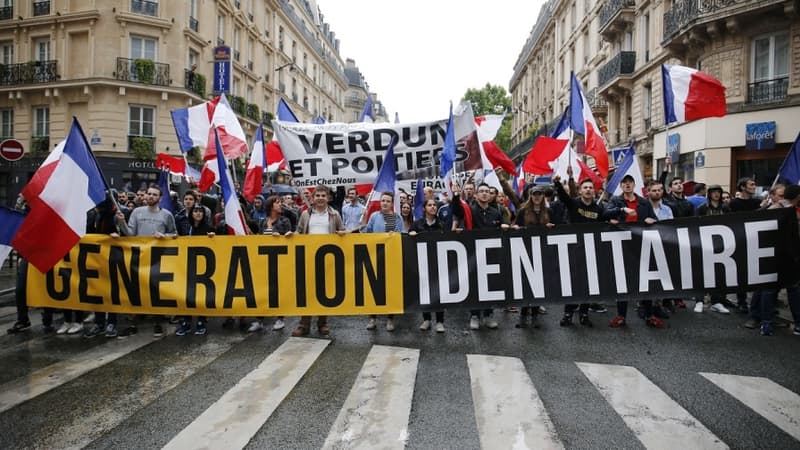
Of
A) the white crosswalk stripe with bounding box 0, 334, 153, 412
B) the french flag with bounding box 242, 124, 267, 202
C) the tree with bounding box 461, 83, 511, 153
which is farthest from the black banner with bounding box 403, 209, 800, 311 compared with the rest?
the tree with bounding box 461, 83, 511, 153

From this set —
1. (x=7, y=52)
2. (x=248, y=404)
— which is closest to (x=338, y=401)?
(x=248, y=404)

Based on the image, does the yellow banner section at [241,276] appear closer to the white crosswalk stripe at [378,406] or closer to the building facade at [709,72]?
the white crosswalk stripe at [378,406]

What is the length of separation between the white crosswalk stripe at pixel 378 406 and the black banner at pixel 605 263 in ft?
4.21

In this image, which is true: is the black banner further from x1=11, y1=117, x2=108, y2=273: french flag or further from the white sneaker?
x1=11, y1=117, x2=108, y2=273: french flag

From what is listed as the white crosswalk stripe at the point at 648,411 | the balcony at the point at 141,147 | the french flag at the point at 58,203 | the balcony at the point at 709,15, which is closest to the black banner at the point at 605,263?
the white crosswalk stripe at the point at 648,411

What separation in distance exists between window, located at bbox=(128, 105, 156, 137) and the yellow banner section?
20.8 metres

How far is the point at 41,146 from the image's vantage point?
24.6 m

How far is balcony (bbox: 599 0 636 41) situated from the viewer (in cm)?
2380

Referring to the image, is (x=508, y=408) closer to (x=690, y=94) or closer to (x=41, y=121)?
(x=690, y=94)

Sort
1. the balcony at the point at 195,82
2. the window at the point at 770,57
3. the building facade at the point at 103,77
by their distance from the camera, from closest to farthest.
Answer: the window at the point at 770,57
the building facade at the point at 103,77
the balcony at the point at 195,82

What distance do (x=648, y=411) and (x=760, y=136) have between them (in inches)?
632

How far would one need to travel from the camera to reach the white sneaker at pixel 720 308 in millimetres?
7239

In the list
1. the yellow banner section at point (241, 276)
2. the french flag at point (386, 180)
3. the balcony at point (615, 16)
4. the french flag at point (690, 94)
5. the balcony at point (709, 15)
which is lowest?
the yellow banner section at point (241, 276)

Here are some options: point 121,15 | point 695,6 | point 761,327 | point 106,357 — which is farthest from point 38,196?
point 121,15
